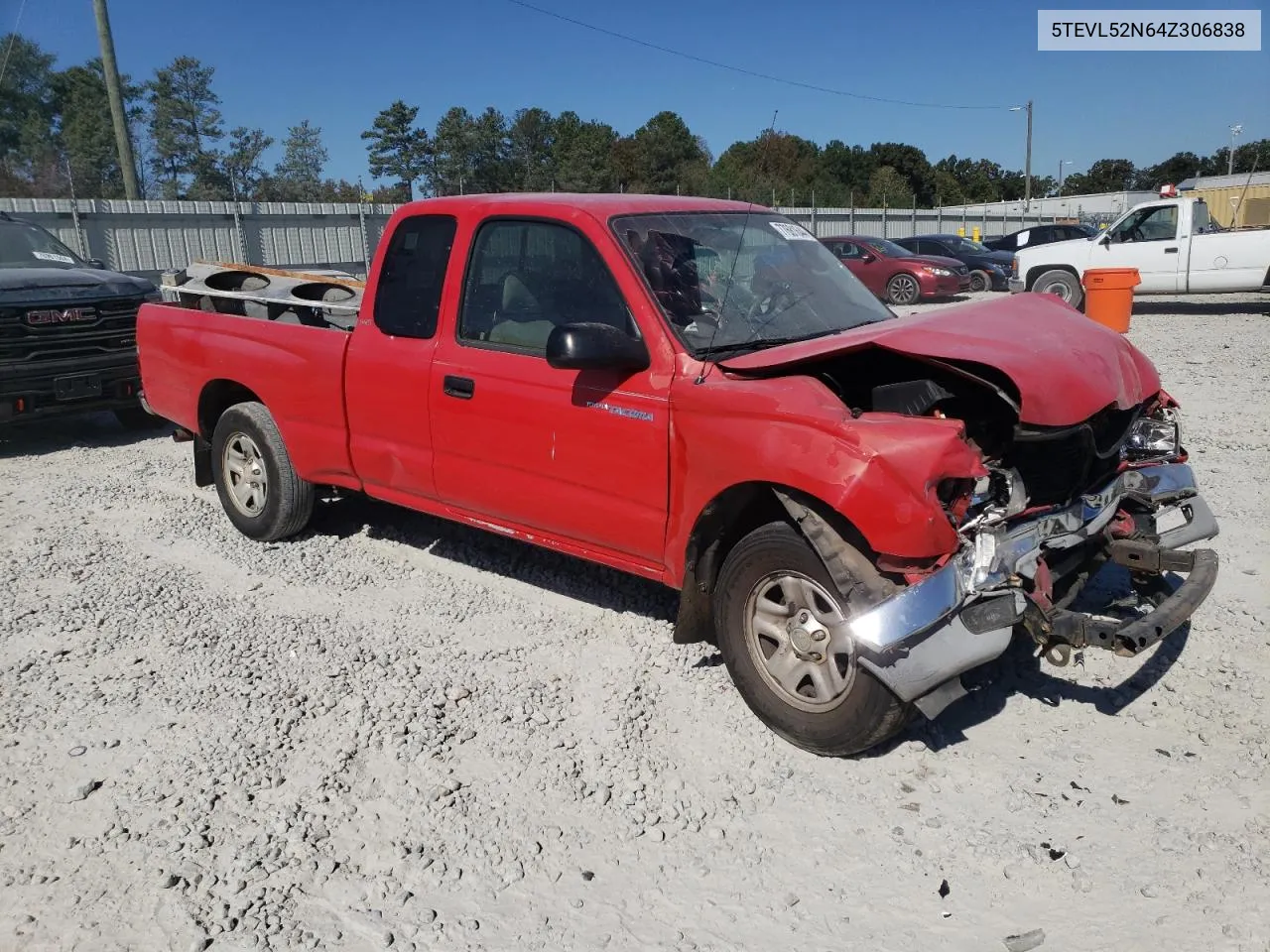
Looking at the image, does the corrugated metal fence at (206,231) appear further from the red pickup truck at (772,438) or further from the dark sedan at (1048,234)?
the dark sedan at (1048,234)

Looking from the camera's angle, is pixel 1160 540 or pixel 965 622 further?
pixel 1160 540

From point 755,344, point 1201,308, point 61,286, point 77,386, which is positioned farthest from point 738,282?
point 1201,308

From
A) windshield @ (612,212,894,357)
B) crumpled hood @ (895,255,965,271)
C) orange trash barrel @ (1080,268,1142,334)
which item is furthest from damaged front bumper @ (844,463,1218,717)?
crumpled hood @ (895,255,965,271)

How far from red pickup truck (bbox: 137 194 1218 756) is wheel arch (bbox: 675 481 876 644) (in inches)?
0.5

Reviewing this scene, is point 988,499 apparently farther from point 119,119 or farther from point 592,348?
point 119,119

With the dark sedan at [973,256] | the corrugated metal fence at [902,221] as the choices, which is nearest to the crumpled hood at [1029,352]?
the dark sedan at [973,256]

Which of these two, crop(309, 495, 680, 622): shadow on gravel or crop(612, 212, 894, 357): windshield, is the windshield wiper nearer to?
crop(612, 212, 894, 357): windshield

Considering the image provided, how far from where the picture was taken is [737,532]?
3.82 meters

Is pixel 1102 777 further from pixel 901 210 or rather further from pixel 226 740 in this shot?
pixel 901 210

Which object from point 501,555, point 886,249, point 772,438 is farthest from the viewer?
point 886,249

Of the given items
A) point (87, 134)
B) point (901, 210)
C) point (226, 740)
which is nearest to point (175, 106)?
point (87, 134)

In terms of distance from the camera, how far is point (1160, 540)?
3.98 m

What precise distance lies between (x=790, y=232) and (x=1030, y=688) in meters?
2.33

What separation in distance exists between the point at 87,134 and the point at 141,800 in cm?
4282
